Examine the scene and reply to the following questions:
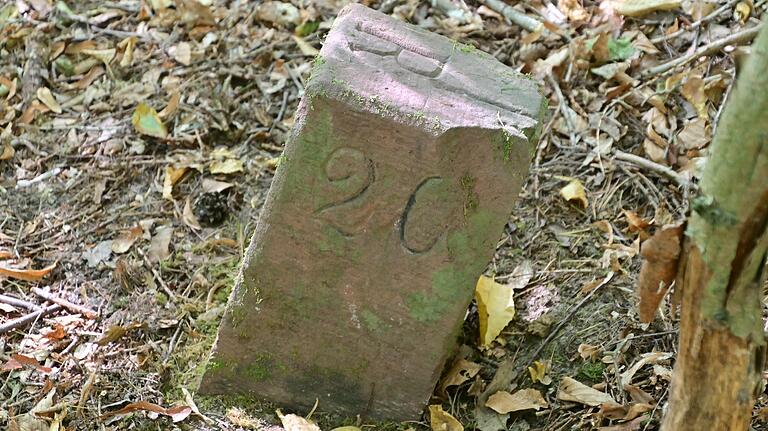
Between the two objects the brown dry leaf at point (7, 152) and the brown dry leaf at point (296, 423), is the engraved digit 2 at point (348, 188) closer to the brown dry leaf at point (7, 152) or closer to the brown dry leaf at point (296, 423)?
the brown dry leaf at point (296, 423)

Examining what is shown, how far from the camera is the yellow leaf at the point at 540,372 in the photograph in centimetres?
258

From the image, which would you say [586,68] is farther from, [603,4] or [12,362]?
[12,362]

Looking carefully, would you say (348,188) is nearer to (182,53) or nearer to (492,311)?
(492,311)

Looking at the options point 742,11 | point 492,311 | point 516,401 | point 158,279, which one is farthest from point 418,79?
point 742,11

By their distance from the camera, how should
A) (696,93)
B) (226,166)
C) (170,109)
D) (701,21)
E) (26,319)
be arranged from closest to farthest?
(26,319), (696,93), (226,166), (701,21), (170,109)

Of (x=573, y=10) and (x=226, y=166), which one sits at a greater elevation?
(x=573, y=10)

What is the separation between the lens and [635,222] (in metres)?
2.80

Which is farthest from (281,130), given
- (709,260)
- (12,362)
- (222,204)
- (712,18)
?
(709,260)

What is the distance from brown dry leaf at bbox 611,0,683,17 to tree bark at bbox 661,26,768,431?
198cm

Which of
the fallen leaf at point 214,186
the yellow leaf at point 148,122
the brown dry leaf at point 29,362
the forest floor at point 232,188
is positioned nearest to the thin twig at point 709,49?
the forest floor at point 232,188

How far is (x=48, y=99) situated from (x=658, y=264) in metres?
2.76

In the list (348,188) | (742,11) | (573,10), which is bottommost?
(348,188)

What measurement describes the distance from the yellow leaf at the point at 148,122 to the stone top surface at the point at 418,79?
4.32ft

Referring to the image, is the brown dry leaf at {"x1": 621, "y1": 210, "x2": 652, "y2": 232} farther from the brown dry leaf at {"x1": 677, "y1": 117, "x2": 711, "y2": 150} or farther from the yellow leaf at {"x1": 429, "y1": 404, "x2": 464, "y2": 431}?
the yellow leaf at {"x1": 429, "y1": 404, "x2": 464, "y2": 431}
